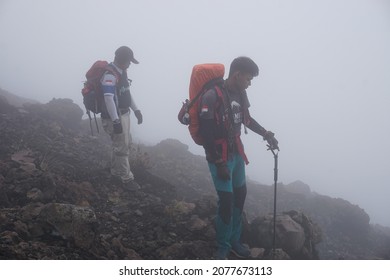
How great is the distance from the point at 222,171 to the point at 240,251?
1590mm

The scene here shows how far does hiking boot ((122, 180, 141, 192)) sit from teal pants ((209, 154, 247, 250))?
2.84 meters

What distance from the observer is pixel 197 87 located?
15.3ft

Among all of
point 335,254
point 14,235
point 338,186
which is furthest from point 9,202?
point 338,186

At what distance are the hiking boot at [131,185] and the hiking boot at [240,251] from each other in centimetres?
291

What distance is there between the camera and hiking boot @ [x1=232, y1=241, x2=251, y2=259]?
5.01 meters

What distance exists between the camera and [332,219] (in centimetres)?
Result: 1273

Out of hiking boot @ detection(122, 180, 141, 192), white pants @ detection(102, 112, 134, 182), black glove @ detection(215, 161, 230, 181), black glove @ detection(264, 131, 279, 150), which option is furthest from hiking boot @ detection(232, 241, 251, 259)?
white pants @ detection(102, 112, 134, 182)

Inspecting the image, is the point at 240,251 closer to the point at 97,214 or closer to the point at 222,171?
the point at 222,171

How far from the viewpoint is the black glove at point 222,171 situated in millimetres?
4379

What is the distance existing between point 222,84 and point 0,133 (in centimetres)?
741

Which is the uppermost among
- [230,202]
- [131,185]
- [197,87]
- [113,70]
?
[113,70]

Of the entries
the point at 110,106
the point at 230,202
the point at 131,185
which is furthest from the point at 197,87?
the point at 131,185

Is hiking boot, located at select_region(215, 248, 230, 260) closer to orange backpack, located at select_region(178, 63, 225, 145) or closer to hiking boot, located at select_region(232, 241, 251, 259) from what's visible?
hiking boot, located at select_region(232, 241, 251, 259)

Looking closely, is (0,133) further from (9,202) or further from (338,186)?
(338,186)
